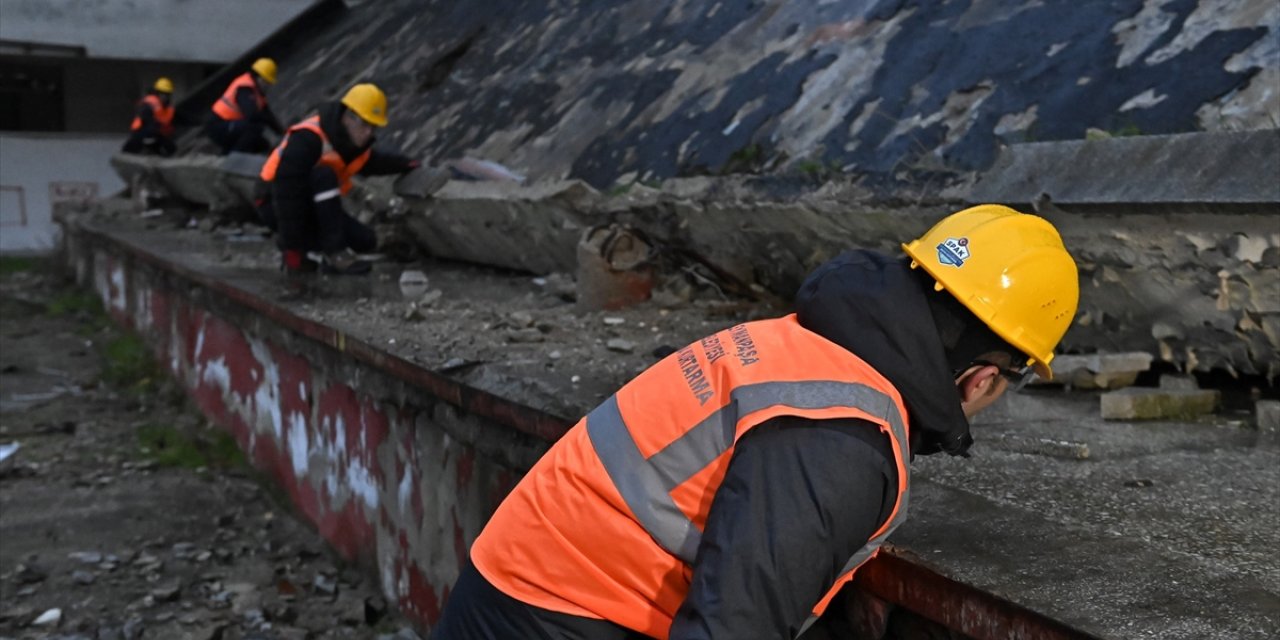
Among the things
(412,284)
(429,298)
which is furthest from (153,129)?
(429,298)

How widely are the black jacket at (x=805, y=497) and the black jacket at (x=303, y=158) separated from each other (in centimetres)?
598

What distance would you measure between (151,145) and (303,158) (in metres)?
7.37

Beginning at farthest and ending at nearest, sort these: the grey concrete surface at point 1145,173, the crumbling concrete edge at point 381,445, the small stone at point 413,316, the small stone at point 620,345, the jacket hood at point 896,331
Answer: the small stone at point 413,316 < the small stone at point 620,345 < the grey concrete surface at point 1145,173 < the crumbling concrete edge at point 381,445 < the jacket hood at point 896,331

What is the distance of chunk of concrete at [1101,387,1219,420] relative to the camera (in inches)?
134

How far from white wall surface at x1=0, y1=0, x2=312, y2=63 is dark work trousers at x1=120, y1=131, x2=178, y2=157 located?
2585 millimetres

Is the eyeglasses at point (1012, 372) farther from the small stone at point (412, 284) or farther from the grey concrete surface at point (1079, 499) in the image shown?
the small stone at point (412, 284)

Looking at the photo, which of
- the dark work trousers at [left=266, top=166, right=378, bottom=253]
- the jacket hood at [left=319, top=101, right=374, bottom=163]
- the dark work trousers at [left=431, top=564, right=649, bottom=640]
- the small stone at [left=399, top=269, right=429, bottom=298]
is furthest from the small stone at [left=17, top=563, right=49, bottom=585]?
the dark work trousers at [left=431, top=564, right=649, bottom=640]

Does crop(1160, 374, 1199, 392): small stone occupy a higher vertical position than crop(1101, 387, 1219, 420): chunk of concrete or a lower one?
higher

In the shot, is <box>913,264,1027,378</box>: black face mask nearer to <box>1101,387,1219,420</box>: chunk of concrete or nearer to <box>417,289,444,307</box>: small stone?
<box>1101,387,1219,420</box>: chunk of concrete

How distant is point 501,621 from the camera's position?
2074 mm

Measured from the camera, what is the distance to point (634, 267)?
17.3 ft

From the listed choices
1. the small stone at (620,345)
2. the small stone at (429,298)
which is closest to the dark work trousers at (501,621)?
the small stone at (620,345)

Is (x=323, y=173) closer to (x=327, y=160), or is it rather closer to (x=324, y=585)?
(x=327, y=160)

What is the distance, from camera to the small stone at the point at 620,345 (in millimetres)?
4453
